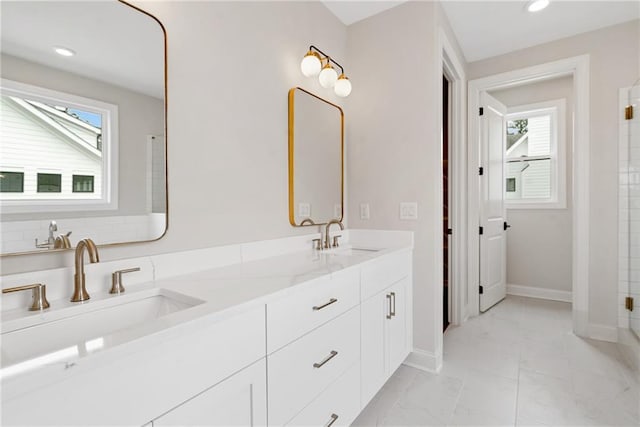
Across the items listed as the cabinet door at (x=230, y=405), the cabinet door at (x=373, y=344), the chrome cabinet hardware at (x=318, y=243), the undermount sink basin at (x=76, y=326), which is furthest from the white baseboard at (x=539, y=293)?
the undermount sink basin at (x=76, y=326)

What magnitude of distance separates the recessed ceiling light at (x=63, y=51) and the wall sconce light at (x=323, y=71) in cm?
116

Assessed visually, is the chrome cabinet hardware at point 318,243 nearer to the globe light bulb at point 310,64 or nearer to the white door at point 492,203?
the globe light bulb at point 310,64

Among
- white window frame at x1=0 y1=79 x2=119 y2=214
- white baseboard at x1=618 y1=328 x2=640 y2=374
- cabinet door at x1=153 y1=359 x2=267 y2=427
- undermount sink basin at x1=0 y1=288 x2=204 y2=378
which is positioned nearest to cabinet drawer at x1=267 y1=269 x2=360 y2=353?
cabinet door at x1=153 y1=359 x2=267 y2=427

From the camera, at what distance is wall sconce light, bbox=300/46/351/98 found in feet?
6.08

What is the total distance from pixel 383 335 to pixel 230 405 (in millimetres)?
1069

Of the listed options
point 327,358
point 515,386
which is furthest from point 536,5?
point 327,358

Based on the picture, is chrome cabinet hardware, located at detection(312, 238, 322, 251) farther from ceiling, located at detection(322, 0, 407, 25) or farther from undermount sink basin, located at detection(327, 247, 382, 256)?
ceiling, located at detection(322, 0, 407, 25)

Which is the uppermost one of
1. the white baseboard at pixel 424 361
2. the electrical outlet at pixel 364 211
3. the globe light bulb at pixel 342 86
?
the globe light bulb at pixel 342 86

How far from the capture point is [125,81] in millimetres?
1136

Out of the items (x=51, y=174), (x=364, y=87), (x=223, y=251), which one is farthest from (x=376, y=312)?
(x=364, y=87)

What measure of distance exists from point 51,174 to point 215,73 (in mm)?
786

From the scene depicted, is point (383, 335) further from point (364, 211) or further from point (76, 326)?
point (76, 326)

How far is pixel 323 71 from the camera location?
1.97 metres

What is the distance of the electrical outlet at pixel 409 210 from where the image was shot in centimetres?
214
